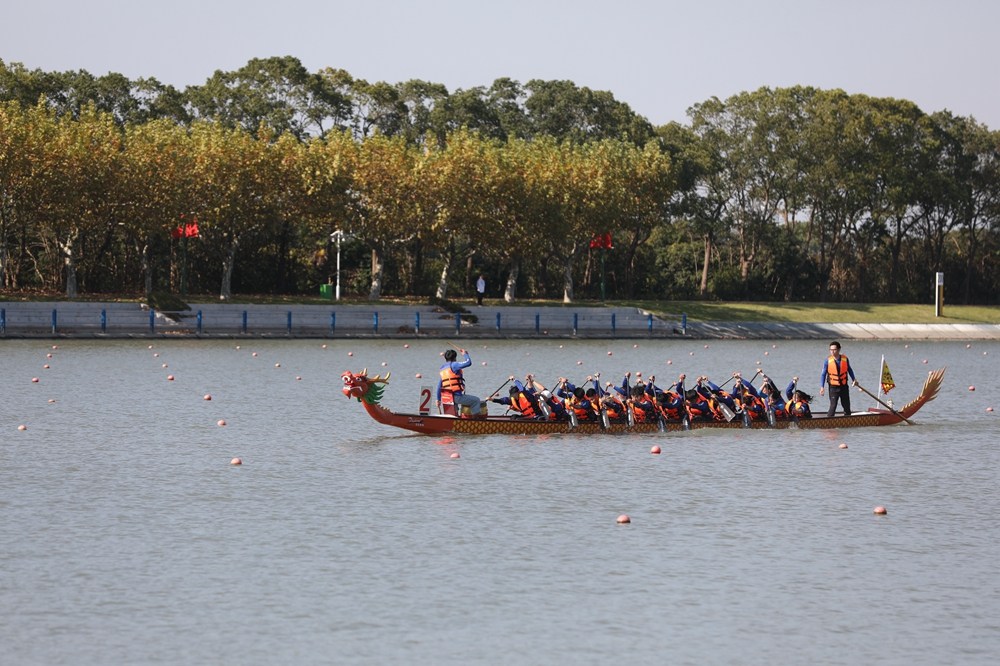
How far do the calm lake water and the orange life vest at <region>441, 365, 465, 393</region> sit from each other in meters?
1.35

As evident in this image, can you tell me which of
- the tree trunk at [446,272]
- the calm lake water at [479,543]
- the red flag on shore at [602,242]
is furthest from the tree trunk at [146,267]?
the calm lake water at [479,543]

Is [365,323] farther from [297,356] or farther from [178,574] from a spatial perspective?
[178,574]

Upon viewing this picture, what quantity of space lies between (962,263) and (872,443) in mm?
91714

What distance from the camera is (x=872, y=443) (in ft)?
115

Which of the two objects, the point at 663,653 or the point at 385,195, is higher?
the point at 385,195

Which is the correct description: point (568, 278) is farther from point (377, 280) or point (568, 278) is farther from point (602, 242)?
point (377, 280)

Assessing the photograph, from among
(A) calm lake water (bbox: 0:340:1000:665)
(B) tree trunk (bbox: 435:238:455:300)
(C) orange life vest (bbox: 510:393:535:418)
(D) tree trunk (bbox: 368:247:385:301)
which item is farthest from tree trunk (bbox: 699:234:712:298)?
(C) orange life vest (bbox: 510:393:535:418)

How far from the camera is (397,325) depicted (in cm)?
8025

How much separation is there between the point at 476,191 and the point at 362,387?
56.4m

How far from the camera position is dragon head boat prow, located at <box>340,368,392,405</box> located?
31797 millimetres

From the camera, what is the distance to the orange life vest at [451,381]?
33.3 metres

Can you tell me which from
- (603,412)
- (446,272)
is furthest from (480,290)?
(603,412)

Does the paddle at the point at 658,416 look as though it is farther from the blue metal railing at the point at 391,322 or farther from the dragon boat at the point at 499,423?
the blue metal railing at the point at 391,322

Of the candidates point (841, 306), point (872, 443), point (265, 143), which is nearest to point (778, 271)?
point (841, 306)
